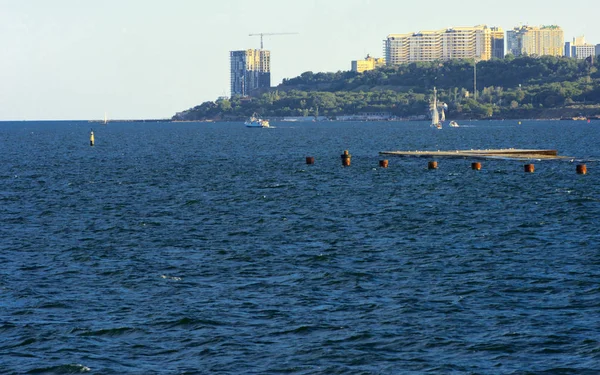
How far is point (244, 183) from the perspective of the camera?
88.8m

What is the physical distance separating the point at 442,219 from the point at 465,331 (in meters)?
28.4

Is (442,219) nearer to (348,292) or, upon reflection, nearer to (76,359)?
(348,292)

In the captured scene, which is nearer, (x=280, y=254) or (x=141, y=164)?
(x=280, y=254)

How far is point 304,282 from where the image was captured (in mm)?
38125

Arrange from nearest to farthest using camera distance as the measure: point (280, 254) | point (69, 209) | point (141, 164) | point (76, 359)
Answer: point (76, 359)
point (280, 254)
point (69, 209)
point (141, 164)

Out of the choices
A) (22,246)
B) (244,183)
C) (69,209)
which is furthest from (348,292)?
(244,183)

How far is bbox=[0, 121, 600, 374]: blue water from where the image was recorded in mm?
28234

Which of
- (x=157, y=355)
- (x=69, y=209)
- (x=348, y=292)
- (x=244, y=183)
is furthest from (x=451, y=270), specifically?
(x=244, y=183)

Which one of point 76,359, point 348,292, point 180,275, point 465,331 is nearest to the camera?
point 76,359

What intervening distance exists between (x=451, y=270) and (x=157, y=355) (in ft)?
51.7

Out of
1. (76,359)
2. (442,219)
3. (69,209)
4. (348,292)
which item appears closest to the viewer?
(76,359)

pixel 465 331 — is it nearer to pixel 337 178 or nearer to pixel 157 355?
pixel 157 355

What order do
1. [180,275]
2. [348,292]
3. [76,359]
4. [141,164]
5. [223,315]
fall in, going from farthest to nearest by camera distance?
[141,164], [180,275], [348,292], [223,315], [76,359]

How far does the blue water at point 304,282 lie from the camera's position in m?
28.2
